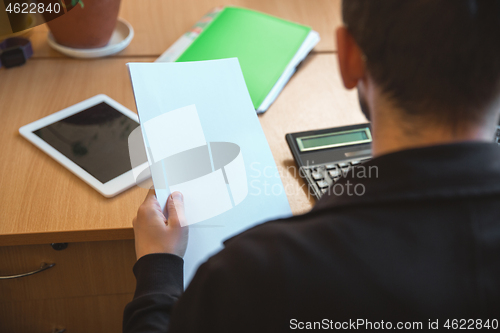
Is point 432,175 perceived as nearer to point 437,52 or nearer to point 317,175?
point 437,52

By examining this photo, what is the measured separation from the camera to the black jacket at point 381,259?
290 mm

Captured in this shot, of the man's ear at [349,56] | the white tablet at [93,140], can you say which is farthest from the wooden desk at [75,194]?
the man's ear at [349,56]

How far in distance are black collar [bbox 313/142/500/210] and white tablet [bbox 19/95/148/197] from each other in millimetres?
397

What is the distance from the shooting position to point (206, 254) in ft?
1.77

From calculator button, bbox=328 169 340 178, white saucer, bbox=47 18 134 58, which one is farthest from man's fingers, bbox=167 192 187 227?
white saucer, bbox=47 18 134 58

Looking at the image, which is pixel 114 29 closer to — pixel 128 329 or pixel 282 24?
pixel 282 24

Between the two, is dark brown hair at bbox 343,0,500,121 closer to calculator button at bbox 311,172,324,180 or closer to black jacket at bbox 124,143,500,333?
black jacket at bbox 124,143,500,333

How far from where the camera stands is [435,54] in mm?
326

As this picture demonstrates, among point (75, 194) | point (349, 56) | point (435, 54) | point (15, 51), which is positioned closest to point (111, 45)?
point (15, 51)

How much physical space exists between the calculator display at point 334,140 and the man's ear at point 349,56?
10.1 inches

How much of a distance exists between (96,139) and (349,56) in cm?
45

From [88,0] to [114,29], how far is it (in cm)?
11

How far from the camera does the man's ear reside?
0.41 meters

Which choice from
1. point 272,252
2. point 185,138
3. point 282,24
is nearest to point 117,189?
point 185,138
